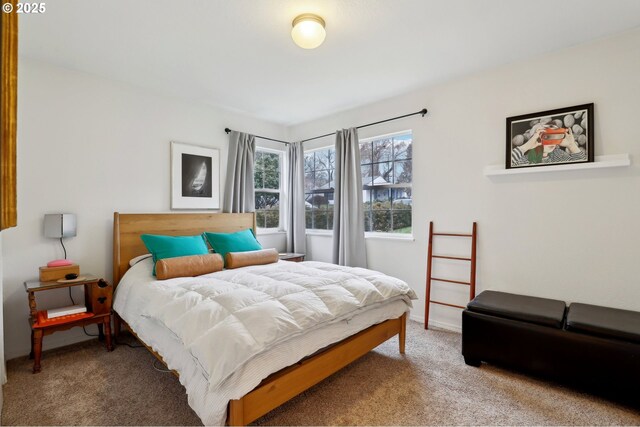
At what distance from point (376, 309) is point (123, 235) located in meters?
2.47

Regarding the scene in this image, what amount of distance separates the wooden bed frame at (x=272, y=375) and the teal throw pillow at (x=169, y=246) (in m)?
0.23

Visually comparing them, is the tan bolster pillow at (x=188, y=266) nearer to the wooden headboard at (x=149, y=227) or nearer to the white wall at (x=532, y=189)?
the wooden headboard at (x=149, y=227)

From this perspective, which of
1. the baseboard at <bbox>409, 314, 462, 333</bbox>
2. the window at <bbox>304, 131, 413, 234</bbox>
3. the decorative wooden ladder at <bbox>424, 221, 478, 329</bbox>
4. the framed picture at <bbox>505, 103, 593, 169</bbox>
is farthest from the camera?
the window at <bbox>304, 131, 413, 234</bbox>

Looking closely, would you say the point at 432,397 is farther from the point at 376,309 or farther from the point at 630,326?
the point at 630,326

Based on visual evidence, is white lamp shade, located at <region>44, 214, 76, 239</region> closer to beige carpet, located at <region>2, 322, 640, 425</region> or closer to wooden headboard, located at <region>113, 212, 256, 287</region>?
wooden headboard, located at <region>113, 212, 256, 287</region>

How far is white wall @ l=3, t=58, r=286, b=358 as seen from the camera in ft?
8.61

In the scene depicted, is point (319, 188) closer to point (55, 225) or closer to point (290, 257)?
point (290, 257)

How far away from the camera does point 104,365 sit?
2.45 m

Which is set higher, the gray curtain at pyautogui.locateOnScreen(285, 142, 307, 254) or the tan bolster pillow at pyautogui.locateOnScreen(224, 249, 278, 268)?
the gray curtain at pyautogui.locateOnScreen(285, 142, 307, 254)

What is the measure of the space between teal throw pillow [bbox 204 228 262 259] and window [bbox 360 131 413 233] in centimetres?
150

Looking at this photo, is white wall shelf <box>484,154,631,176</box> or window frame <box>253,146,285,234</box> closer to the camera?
white wall shelf <box>484,154,631,176</box>
